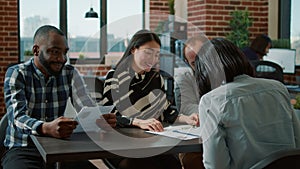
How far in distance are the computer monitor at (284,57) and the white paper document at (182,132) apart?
349 cm

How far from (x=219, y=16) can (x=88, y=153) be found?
4244 mm

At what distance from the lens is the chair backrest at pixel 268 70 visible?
4.84 metres

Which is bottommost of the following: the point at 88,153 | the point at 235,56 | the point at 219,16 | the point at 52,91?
the point at 88,153

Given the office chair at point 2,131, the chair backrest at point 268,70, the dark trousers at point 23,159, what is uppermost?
the chair backrest at point 268,70

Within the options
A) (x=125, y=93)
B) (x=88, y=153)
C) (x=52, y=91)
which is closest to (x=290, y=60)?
(x=125, y=93)

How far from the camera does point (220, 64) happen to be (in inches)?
70.6

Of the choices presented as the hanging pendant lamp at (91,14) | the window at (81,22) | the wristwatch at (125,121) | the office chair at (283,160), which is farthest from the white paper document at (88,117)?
the hanging pendant lamp at (91,14)

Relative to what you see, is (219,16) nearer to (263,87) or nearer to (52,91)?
(52,91)

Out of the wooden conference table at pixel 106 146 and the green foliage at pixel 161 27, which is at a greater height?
the green foliage at pixel 161 27

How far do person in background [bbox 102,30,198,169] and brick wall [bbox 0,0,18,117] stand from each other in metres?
4.26

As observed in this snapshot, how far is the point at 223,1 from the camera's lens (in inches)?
221

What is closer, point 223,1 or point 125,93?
point 125,93

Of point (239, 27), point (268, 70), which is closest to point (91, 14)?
point (239, 27)

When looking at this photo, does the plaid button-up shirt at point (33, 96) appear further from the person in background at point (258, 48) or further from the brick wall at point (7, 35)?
the brick wall at point (7, 35)
